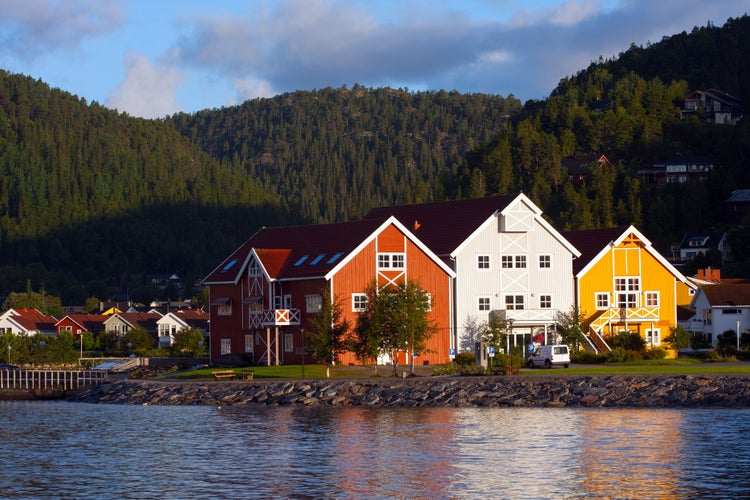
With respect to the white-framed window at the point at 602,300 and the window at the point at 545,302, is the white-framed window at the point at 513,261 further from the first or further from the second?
the white-framed window at the point at 602,300

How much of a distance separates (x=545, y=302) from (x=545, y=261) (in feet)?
8.97

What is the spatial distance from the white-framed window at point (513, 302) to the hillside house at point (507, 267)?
3cm

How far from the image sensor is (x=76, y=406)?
224 feet

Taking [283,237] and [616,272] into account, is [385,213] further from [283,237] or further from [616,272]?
[616,272]

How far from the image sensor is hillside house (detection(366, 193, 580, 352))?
77562mm

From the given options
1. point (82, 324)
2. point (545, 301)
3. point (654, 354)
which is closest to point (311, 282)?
point (545, 301)

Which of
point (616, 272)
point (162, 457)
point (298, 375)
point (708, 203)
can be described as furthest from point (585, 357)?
point (708, 203)

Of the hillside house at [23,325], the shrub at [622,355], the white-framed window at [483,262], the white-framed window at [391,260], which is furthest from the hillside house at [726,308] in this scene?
the hillside house at [23,325]

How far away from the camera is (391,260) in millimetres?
73812

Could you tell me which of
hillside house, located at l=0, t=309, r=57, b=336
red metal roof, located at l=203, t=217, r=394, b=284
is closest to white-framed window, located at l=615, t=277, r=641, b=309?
red metal roof, located at l=203, t=217, r=394, b=284

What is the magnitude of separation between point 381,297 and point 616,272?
21.7 metres

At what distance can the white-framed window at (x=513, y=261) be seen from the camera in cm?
7894

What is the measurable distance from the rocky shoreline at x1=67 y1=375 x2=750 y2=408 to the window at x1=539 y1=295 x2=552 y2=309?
17616mm

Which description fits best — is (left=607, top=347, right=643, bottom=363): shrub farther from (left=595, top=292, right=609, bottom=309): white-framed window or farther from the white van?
(left=595, top=292, right=609, bottom=309): white-framed window
